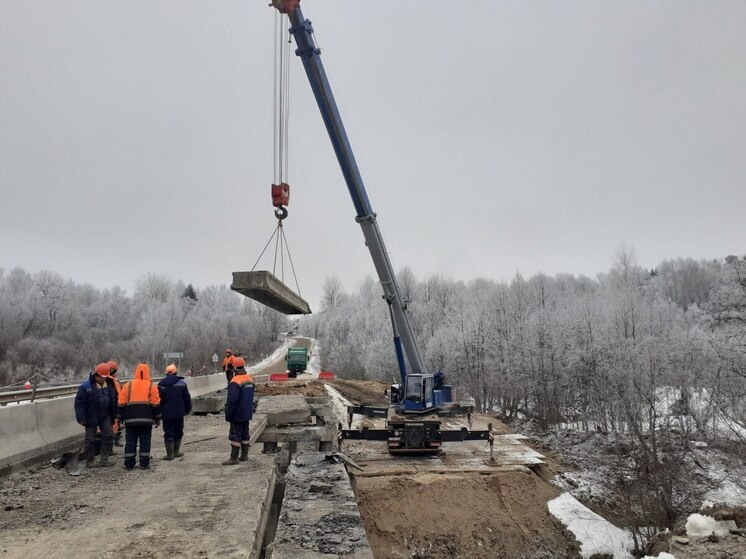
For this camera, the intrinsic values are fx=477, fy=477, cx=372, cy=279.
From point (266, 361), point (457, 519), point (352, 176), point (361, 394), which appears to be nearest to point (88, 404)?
point (352, 176)

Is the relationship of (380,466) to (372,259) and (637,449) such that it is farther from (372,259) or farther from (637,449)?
(637,449)

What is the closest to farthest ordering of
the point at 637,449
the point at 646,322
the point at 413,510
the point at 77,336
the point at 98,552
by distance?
the point at 98,552, the point at 413,510, the point at 637,449, the point at 646,322, the point at 77,336

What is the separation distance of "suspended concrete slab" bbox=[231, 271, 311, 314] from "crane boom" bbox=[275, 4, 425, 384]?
4.38 metres

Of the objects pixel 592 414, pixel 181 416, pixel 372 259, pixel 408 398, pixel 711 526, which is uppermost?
pixel 372 259

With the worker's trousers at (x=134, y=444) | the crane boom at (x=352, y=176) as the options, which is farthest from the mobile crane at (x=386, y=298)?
the worker's trousers at (x=134, y=444)

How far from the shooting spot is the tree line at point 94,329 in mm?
53906

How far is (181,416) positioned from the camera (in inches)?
319

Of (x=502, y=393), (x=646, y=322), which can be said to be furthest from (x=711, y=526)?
(x=646, y=322)

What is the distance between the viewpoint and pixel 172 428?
27.0ft

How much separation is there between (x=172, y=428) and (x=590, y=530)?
456 inches

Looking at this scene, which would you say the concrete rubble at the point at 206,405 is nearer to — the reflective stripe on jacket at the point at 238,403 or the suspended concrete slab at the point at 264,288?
the suspended concrete slab at the point at 264,288

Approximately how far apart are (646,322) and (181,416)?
39481 mm

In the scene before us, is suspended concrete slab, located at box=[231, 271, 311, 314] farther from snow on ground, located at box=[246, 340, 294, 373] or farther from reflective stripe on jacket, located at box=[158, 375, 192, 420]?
snow on ground, located at box=[246, 340, 294, 373]

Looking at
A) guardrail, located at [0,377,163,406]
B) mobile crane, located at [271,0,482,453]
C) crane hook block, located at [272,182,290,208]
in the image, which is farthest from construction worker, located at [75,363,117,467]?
guardrail, located at [0,377,163,406]
